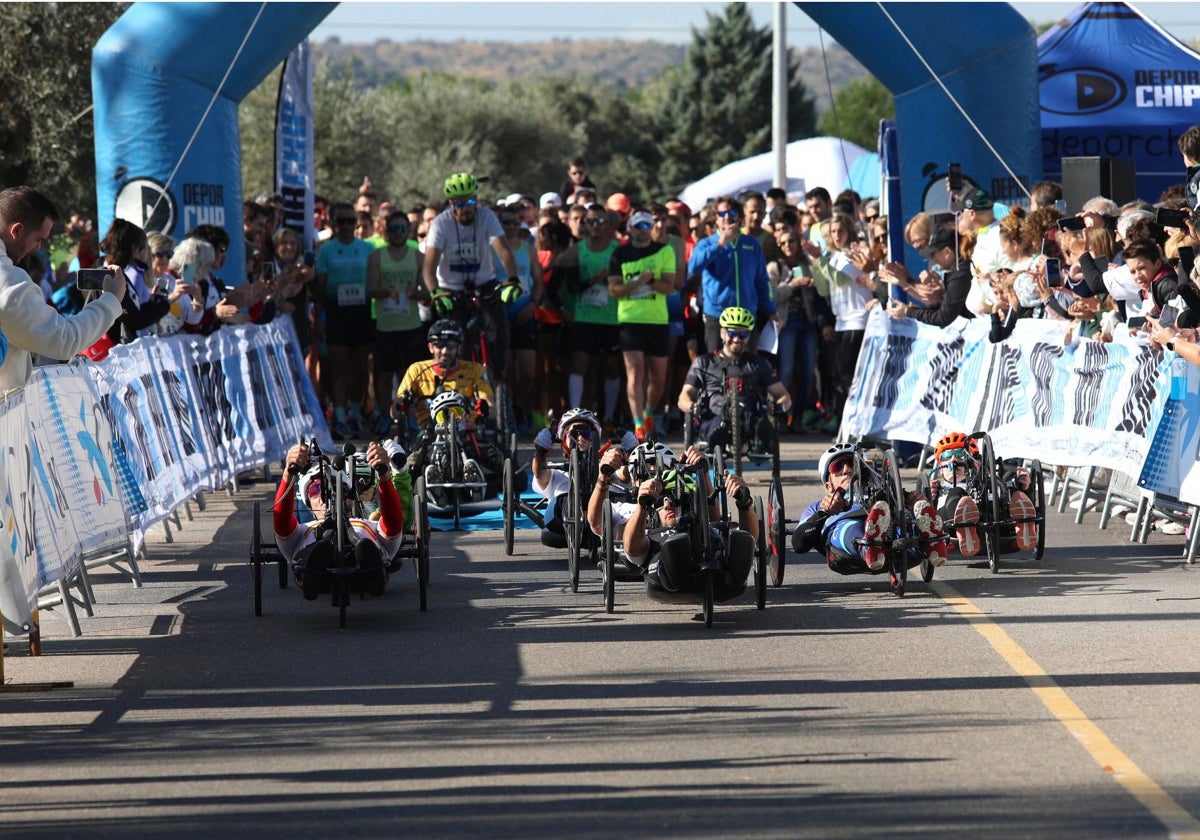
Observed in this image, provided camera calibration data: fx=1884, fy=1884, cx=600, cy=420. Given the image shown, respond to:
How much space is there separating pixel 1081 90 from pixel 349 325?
31.9 feet

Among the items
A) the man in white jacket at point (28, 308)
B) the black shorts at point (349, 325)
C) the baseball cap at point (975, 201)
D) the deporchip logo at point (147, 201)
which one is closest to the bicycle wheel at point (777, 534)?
the man in white jacket at point (28, 308)

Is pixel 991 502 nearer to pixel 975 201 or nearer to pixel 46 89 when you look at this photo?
pixel 975 201

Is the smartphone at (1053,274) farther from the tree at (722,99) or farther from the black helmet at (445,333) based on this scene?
the tree at (722,99)

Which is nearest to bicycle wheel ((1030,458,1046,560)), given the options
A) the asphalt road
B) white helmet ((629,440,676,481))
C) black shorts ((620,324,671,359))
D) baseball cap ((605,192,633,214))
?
the asphalt road

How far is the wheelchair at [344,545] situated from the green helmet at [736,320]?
16.4 feet

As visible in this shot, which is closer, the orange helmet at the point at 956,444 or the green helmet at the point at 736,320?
the orange helmet at the point at 956,444

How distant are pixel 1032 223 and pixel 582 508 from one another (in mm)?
5743

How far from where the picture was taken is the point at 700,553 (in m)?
9.23

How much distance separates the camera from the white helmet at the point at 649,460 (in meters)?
9.66

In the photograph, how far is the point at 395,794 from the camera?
628 centimetres

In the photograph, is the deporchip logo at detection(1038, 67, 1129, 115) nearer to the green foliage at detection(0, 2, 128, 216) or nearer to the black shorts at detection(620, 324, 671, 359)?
the black shorts at detection(620, 324, 671, 359)

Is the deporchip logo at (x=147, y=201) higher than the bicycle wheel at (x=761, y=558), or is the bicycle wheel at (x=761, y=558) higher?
the deporchip logo at (x=147, y=201)

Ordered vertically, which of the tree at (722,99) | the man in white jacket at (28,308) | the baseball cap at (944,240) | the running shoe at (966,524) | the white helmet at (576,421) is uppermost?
the tree at (722,99)

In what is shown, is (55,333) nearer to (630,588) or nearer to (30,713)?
(30,713)
